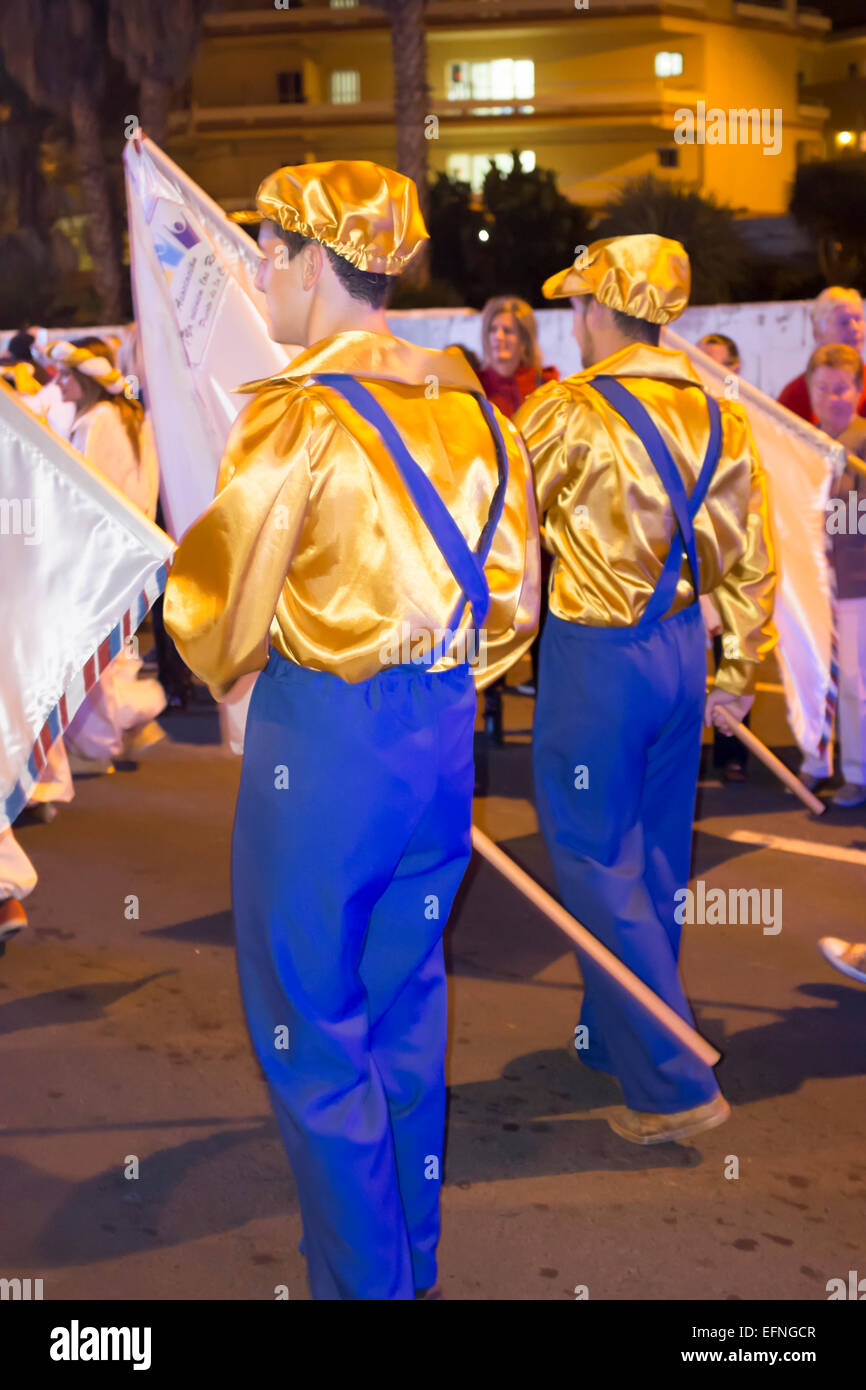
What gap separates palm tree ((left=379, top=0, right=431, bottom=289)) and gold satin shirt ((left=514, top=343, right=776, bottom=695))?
20.0m

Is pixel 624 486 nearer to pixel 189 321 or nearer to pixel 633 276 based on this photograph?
pixel 633 276

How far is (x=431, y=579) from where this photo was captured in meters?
2.53

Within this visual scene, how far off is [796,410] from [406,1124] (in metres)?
5.29

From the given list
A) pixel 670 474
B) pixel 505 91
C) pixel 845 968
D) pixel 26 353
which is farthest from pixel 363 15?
pixel 670 474

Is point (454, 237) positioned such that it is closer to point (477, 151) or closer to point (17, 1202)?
point (477, 151)

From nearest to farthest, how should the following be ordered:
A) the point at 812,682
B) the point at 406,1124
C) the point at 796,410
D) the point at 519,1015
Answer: the point at 406,1124
the point at 519,1015
the point at 812,682
the point at 796,410

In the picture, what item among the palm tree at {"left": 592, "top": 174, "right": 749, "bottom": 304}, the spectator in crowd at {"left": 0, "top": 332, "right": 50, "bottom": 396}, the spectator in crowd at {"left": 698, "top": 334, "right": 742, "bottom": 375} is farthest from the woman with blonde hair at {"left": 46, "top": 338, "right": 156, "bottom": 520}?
the palm tree at {"left": 592, "top": 174, "right": 749, "bottom": 304}

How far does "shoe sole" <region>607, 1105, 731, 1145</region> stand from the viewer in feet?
12.0

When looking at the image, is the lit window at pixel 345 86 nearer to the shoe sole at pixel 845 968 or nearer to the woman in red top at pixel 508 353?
the woman in red top at pixel 508 353

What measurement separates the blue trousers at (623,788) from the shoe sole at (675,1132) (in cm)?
5

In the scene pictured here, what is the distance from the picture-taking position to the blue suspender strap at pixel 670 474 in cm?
347

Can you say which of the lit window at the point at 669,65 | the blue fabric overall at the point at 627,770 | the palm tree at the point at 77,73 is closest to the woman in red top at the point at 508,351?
the blue fabric overall at the point at 627,770

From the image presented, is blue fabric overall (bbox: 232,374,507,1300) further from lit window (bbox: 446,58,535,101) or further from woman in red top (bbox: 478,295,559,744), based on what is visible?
lit window (bbox: 446,58,535,101)

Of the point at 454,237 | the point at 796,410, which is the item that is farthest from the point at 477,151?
the point at 796,410
